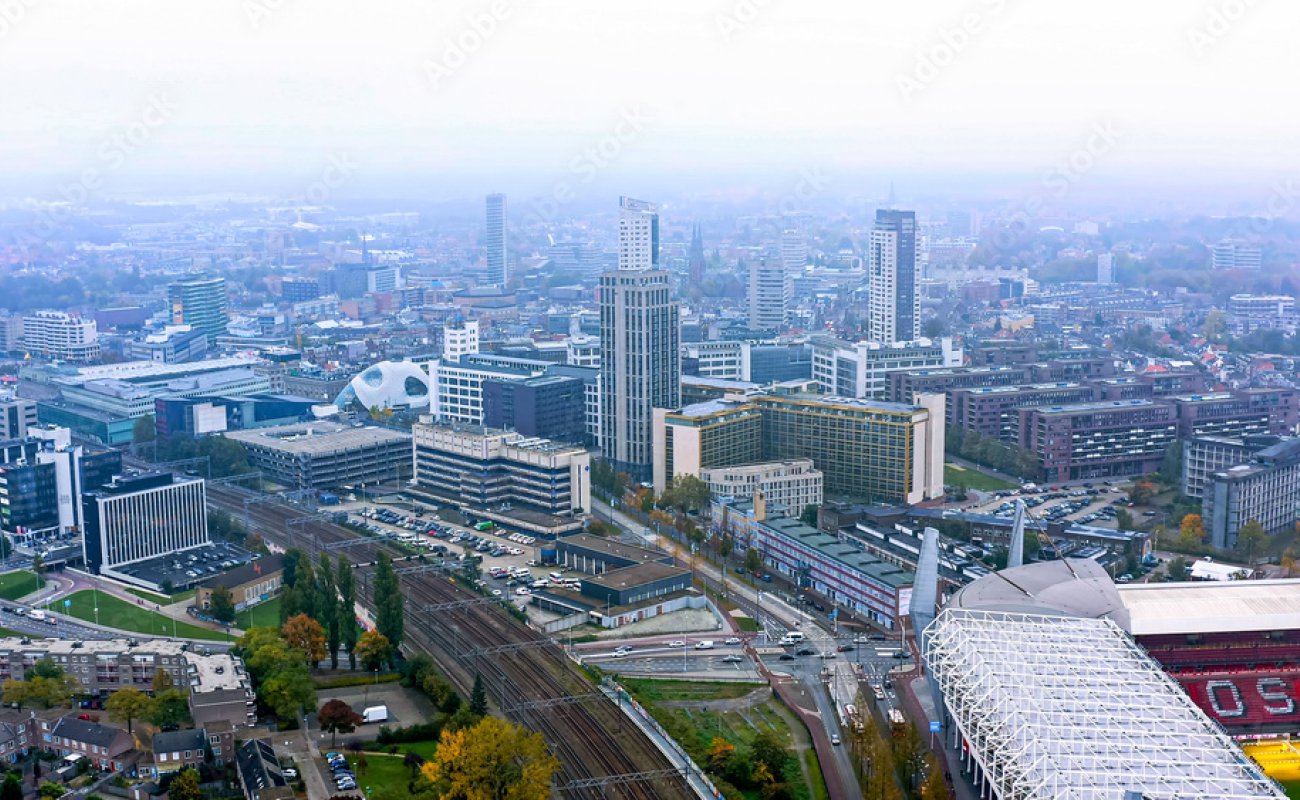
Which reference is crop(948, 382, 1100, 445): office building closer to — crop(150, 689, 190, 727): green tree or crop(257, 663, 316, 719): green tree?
crop(257, 663, 316, 719): green tree

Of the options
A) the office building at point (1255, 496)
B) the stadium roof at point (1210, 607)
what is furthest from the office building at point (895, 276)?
the stadium roof at point (1210, 607)

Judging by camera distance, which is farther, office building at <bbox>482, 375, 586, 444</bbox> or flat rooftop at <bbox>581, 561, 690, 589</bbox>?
office building at <bbox>482, 375, 586, 444</bbox>

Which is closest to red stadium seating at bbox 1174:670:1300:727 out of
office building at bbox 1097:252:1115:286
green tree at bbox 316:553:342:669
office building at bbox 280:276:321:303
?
green tree at bbox 316:553:342:669

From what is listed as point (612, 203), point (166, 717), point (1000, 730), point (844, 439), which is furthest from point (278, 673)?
point (612, 203)

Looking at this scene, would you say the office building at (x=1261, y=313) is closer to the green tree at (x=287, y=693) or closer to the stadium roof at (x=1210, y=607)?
the stadium roof at (x=1210, y=607)

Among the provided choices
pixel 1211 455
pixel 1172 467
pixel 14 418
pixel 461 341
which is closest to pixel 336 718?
pixel 1211 455

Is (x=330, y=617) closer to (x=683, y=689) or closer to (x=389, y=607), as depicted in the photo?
(x=389, y=607)
